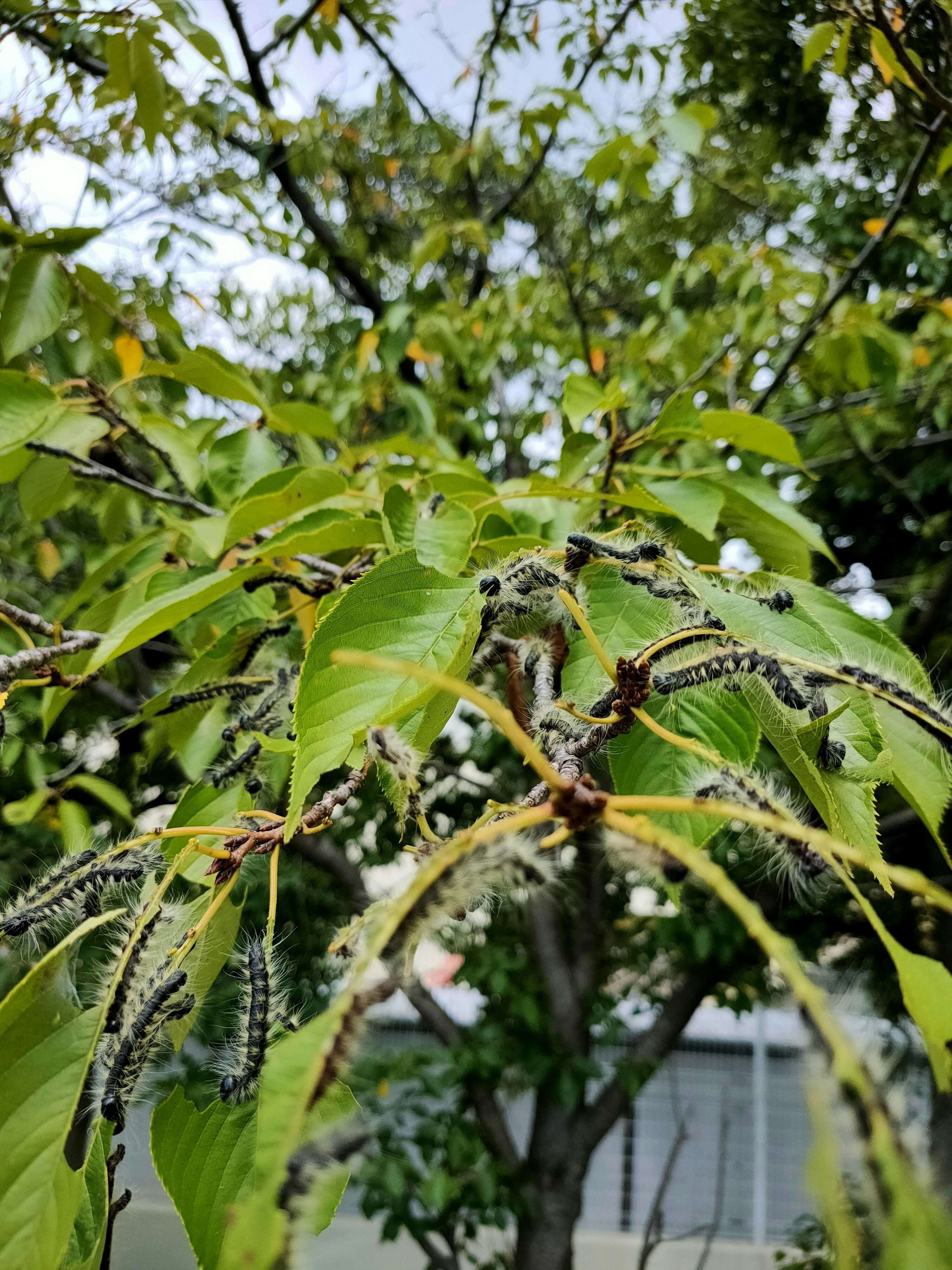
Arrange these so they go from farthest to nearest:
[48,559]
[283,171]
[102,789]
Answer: [283,171] < [48,559] < [102,789]

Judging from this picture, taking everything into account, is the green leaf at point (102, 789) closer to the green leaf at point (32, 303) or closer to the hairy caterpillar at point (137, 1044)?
the green leaf at point (32, 303)

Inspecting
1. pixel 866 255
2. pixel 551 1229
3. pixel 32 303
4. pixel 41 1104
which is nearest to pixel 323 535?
pixel 41 1104

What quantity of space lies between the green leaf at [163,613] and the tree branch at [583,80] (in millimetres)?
2032

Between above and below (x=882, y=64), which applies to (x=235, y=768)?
below

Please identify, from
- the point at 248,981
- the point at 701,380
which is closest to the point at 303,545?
the point at 248,981

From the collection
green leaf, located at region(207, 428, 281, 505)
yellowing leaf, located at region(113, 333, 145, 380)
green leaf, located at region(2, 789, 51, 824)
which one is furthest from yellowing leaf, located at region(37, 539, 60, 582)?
green leaf, located at region(207, 428, 281, 505)

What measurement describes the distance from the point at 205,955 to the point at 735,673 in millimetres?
406

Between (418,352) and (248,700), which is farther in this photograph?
(418,352)

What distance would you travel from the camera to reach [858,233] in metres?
2.89

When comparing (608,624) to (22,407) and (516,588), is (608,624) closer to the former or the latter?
(516,588)

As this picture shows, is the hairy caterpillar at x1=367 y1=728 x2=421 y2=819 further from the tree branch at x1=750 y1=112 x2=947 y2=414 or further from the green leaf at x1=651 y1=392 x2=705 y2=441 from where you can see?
the tree branch at x1=750 y1=112 x2=947 y2=414

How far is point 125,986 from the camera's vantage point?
425 millimetres

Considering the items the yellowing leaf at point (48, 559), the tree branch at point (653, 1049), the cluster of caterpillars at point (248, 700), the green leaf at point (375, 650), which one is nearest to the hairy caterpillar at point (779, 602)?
the green leaf at point (375, 650)

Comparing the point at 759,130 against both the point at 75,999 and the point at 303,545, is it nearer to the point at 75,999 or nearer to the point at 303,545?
the point at 303,545
